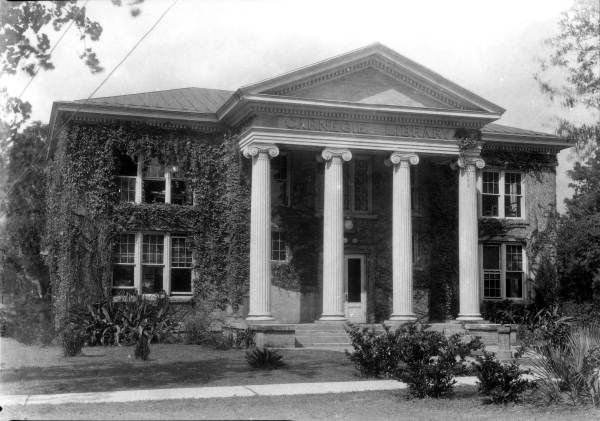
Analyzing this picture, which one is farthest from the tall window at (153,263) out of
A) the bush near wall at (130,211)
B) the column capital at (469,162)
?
the column capital at (469,162)

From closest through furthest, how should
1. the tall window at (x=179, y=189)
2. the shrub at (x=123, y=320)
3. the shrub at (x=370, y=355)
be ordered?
the shrub at (x=370, y=355) → the shrub at (x=123, y=320) → the tall window at (x=179, y=189)

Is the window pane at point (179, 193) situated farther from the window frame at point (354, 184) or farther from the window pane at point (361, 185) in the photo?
A: the window pane at point (361, 185)

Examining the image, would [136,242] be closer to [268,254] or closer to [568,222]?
[268,254]

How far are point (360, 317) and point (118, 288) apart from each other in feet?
28.2

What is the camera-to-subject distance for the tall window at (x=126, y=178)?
2512 cm

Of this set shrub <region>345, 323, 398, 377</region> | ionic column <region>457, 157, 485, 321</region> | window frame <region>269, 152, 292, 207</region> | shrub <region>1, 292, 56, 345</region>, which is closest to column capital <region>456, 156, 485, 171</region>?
ionic column <region>457, 157, 485, 321</region>

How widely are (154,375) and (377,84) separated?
13.9 m

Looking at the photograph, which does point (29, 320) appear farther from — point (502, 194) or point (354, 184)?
point (502, 194)

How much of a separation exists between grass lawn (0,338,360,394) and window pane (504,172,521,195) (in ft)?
44.0

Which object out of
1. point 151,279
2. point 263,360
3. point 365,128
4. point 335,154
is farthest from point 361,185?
point 263,360

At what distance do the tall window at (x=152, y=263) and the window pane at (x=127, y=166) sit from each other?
2231 millimetres

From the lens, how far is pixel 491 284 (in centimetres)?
2928

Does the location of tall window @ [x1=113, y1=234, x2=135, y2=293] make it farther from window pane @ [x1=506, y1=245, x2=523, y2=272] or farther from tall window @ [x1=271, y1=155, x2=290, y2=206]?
window pane @ [x1=506, y1=245, x2=523, y2=272]

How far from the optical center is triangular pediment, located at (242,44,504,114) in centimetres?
2370
